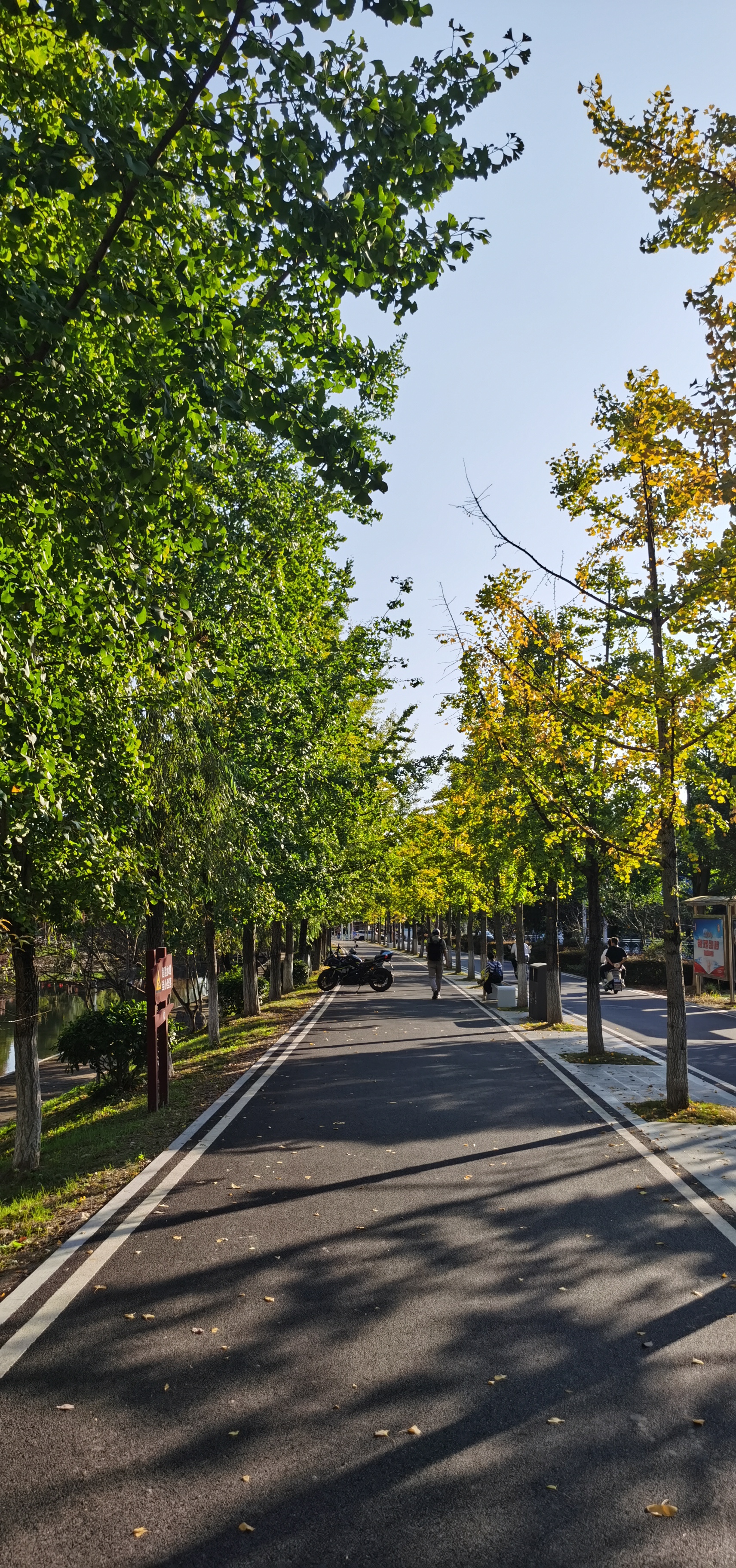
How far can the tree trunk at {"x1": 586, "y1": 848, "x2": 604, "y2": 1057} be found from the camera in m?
15.9

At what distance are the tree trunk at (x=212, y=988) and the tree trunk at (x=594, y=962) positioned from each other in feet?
22.9

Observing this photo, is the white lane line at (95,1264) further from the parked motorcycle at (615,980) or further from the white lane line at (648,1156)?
the parked motorcycle at (615,980)

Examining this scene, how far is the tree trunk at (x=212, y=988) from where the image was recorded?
19109 mm

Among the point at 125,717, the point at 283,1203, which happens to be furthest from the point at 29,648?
the point at 283,1203

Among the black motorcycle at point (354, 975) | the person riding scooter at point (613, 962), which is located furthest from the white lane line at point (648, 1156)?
the black motorcycle at point (354, 975)

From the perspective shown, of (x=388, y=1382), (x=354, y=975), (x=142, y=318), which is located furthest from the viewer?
(x=354, y=975)

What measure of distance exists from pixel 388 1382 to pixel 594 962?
12.6 m

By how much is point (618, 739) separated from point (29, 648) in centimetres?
816

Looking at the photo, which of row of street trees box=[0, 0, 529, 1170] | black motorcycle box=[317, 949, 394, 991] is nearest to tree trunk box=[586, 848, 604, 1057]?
row of street trees box=[0, 0, 529, 1170]

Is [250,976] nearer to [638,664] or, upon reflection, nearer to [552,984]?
[552,984]

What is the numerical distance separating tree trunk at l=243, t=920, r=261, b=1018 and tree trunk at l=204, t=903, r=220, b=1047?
2719mm

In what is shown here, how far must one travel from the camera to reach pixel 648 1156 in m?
9.20

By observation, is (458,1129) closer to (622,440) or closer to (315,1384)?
(315,1384)

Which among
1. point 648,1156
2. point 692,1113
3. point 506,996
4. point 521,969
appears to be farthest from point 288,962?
point 648,1156
